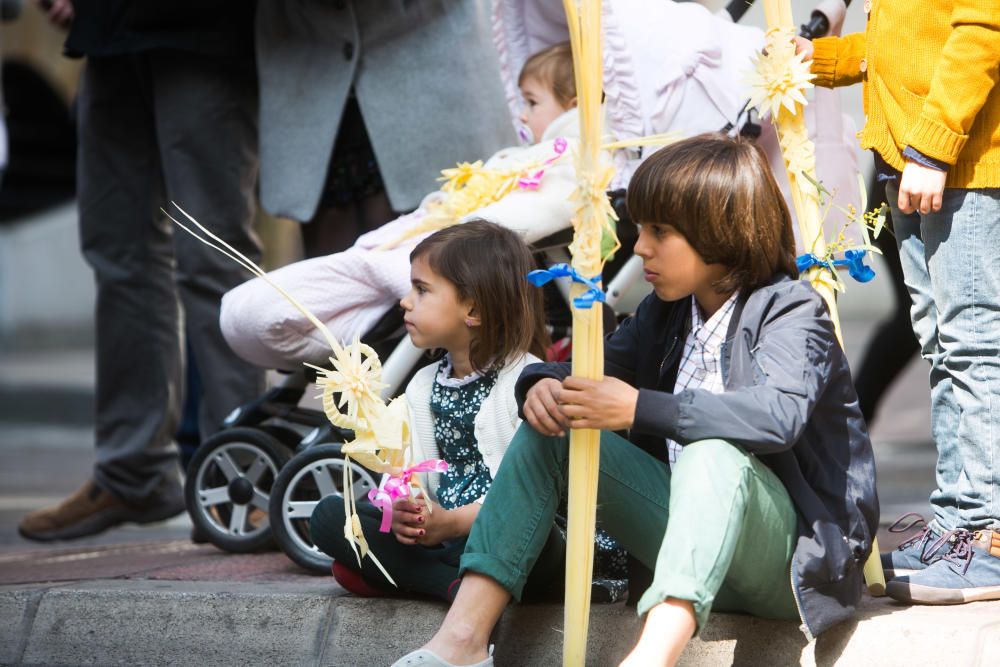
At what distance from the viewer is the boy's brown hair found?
8.86ft

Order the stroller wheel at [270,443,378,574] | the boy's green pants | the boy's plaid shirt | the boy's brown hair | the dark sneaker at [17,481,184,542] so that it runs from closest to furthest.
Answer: the boy's green pants, the boy's brown hair, the boy's plaid shirt, the stroller wheel at [270,443,378,574], the dark sneaker at [17,481,184,542]

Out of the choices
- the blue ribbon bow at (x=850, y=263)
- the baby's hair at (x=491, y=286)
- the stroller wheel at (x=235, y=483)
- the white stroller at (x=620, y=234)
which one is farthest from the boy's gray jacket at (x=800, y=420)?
the stroller wheel at (x=235, y=483)

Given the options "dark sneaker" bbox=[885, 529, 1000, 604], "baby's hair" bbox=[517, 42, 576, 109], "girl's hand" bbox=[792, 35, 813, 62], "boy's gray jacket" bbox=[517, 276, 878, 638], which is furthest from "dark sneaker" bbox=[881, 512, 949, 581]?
"baby's hair" bbox=[517, 42, 576, 109]

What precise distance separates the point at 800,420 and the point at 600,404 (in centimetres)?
34

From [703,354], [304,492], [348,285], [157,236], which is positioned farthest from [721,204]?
[157,236]

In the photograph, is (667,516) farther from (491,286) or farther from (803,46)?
(803,46)

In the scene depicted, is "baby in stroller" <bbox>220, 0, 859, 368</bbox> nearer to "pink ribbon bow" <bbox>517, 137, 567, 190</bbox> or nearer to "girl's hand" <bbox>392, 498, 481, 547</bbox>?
"pink ribbon bow" <bbox>517, 137, 567, 190</bbox>

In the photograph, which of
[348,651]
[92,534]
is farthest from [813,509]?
[92,534]

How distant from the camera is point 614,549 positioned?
3080mm

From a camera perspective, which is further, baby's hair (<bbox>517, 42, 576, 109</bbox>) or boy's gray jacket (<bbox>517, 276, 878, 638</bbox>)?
baby's hair (<bbox>517, 42, 576, 109</bbox>)

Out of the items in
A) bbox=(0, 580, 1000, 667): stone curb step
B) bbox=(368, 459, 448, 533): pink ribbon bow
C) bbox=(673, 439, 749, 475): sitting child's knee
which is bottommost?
bbox=(0, 580, 1000, 667): stone curb step

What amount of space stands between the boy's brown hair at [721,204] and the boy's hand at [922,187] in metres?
0.26

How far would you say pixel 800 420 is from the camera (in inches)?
98.8

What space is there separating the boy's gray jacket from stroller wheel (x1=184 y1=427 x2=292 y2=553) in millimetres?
1199
